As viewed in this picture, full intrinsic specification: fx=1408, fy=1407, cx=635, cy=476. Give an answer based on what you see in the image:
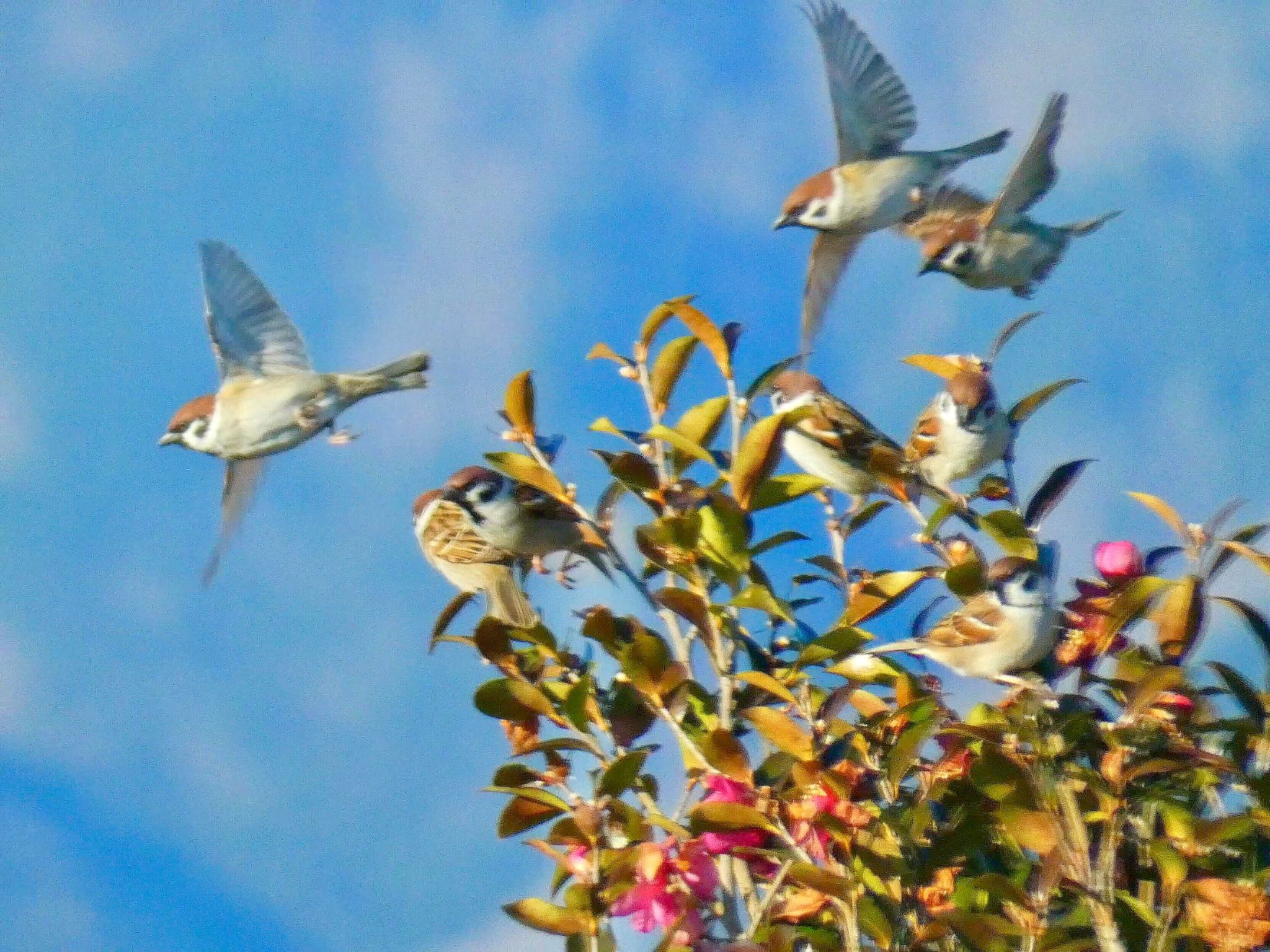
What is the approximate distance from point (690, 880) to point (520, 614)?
153 cm

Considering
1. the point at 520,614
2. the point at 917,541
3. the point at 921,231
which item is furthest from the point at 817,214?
the point at 917,541

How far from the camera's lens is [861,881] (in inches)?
90.0

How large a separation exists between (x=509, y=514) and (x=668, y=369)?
1.19m

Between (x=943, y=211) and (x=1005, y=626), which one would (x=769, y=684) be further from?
(x=943, y=211)

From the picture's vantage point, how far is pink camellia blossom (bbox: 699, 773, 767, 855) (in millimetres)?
2275

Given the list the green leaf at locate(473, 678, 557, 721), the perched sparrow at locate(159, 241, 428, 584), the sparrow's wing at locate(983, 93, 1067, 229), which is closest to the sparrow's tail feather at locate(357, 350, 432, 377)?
the perched sparrow at locate(159, 241, 428, 584)

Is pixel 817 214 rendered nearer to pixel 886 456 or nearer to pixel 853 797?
pixel 886 456

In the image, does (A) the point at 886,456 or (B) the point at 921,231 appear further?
(B) the point at 921,231

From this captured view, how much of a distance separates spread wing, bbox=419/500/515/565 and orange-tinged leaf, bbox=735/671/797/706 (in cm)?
182

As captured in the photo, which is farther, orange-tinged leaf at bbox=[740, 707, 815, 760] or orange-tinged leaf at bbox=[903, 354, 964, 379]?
orange-tinged leaf at bbox=[903, 354, 964, 379]

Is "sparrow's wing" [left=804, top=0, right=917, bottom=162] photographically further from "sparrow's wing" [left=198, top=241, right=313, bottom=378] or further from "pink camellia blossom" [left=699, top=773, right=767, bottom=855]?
"pink camellia blossom" [left=699, top=773, right=767, bottom=855]

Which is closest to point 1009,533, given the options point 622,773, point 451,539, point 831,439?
point 622,773

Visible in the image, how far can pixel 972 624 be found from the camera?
2715 millimetres

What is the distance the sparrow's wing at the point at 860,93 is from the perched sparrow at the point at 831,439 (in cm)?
159
